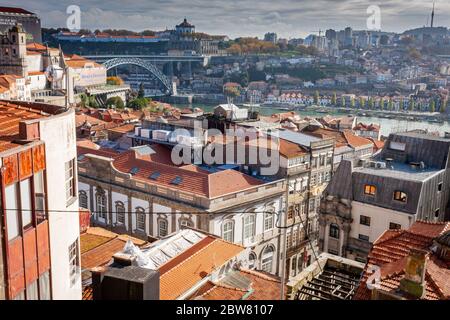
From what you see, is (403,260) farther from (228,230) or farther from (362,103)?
(362,103)

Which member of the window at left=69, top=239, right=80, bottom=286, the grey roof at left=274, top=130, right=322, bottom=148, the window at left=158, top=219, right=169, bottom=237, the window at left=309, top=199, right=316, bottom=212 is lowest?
the window at left=309, top=199, right=316, bottom=212

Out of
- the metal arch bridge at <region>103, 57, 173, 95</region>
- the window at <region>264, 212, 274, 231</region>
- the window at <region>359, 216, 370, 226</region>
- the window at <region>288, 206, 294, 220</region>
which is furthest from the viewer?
the metal arch bridge at <region>103, 57, 173, 95</region>

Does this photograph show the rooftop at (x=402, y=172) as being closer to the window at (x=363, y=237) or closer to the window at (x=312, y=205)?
the window at (x=363, y=237)

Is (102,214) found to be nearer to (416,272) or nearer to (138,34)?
(416,272)

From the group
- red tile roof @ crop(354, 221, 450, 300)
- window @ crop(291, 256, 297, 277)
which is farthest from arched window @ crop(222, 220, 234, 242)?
red tile roof @ crop(354, 221, 450, 300)

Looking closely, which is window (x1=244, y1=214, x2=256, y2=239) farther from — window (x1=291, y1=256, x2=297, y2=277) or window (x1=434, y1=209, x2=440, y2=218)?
window (x1=434, y1=209, x2=440, y2=218)

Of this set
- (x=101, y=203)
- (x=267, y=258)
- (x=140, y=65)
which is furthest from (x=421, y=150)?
(x=140, y=65)

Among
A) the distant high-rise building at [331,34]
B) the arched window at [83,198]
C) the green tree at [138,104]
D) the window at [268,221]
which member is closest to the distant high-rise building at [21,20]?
the green tree at [138,104]
